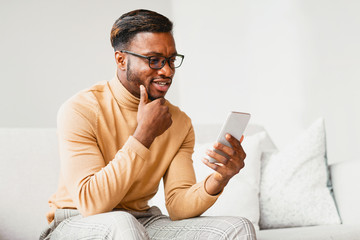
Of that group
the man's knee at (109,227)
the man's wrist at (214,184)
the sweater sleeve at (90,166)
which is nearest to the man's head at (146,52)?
the sweater sleeve at (90,166)

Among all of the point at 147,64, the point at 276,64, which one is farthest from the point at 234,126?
the point at 276,64

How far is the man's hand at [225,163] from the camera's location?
4.76ft

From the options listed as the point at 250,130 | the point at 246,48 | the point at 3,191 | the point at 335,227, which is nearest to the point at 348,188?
the point at 335,227

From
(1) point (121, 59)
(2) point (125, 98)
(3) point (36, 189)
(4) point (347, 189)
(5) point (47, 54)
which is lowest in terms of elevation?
(3) point (36, 189)

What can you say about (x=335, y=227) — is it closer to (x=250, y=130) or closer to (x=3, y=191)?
(x=250, y=130)

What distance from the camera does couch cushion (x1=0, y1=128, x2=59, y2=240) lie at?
191 cm

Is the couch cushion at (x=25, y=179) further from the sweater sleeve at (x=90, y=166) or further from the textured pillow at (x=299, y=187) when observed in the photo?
the textured pillow at (x=299, y=187)

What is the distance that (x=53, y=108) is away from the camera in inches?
126

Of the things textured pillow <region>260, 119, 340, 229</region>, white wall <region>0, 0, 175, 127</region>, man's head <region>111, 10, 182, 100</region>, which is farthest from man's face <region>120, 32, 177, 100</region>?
white wall <region>0, 0, 175, 127</region>

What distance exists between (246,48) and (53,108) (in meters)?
1.44

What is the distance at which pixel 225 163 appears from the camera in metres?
1.47

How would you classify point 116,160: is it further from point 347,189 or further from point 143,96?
point 347,189

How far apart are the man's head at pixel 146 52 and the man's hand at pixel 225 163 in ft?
0.95

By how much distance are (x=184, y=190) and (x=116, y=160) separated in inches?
11.8
